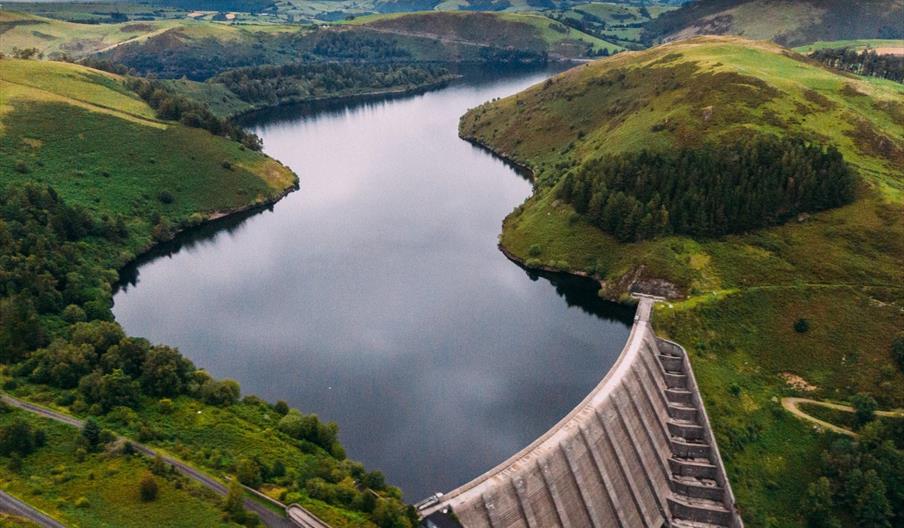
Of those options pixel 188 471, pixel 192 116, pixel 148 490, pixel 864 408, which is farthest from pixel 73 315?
pixel 864 408

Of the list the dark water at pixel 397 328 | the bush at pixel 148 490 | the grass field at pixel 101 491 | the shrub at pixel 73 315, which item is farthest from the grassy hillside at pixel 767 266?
the shrub at pixel 73 315

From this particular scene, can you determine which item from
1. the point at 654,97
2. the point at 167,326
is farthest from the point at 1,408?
the point at 654,97

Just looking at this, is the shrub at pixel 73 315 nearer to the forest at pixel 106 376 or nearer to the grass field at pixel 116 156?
the forest at pixel 106 376

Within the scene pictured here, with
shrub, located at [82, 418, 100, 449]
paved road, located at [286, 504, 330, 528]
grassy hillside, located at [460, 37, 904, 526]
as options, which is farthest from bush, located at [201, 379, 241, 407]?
grassy hillside, located at [460, 37, 904, 526]

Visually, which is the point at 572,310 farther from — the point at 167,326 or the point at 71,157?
the point at 71,157

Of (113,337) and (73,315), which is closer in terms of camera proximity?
(113,337)

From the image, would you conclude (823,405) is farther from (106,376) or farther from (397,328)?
(106,376)

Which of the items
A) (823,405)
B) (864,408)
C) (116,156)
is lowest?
(823,405)
